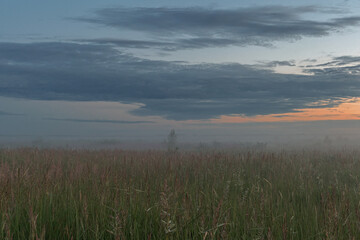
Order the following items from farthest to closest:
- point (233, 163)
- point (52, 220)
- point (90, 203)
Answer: point (233, 163) → point (90, 203) → point (52, 220)

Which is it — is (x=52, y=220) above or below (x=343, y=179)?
above

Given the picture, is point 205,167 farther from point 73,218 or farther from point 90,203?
point 73,218

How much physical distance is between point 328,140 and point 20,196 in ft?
110

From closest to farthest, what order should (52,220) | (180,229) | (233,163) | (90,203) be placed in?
1. (180,229)
2. (52,220)
3. (90,203)
4. (233,163)

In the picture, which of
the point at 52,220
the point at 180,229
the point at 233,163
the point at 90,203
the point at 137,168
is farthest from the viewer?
the point at 233,163

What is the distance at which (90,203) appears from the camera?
4438mm

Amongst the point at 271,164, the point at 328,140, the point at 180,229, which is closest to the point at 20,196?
the point at 180,229

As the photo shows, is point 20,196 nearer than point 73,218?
No

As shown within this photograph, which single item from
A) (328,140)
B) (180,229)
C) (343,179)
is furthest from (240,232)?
(328,140)

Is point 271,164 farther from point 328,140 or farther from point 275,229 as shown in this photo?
point 328,140

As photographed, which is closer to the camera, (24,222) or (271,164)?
(24,222)

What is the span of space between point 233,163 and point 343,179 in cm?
307

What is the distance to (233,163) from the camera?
959cm

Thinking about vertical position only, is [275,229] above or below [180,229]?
below
